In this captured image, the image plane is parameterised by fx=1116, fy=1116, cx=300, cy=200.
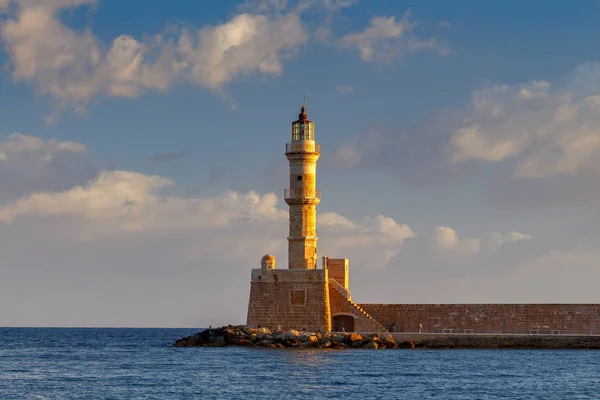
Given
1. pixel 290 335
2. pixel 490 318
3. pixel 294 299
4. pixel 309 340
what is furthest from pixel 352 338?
pixel 490 318

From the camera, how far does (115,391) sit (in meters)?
36.9

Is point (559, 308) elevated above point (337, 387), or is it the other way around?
point (559, 308)

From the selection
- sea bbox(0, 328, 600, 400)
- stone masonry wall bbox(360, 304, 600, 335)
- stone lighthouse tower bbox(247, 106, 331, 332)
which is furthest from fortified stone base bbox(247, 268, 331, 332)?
stone masonry wall bbox(360, 304, 600, 335)

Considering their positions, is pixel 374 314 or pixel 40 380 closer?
pixel 40 380

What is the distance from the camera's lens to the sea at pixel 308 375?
1437 inches

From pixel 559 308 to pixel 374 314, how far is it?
8756 millimetres

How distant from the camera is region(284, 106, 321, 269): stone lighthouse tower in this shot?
52.9m

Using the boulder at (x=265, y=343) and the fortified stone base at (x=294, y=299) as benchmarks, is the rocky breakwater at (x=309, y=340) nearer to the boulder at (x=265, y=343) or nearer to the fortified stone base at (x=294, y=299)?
the boulder at (x=265, y=343)

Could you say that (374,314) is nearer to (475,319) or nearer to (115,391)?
(475,319)

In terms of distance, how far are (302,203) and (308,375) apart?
13388 mm

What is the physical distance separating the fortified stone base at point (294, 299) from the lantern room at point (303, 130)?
21.5ft

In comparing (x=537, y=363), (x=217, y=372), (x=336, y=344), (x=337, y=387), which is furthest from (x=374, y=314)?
(x=337, y=387)

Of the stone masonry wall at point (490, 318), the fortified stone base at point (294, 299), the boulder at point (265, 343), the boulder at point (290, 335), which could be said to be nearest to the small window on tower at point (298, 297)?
the fortified stone base at point (294, 299)

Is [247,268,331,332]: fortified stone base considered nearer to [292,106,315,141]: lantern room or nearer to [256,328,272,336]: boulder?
[256,328,272,336]: boulder
